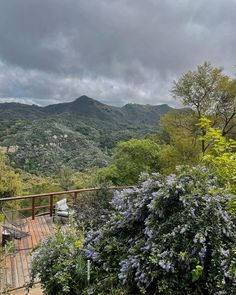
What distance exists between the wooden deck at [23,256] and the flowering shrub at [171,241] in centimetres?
173

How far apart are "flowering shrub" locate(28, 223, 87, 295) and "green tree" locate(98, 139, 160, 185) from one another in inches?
526

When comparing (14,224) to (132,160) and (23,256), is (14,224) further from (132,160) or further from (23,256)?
(132,160)

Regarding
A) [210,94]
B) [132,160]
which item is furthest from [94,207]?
[210,94]

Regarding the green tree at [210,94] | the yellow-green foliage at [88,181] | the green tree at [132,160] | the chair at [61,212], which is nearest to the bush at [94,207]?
the chair at [61,212]

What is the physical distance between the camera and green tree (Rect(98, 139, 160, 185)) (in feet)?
53.5

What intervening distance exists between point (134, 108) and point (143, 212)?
197 meters

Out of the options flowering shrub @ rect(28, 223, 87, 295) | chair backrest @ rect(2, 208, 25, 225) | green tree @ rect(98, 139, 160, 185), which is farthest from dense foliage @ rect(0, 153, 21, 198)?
flowering shrub @ rect(28, 223, 87, 295)

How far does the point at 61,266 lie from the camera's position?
2547 mm

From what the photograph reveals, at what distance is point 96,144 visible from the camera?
2943 inches

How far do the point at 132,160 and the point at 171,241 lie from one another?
14.4m

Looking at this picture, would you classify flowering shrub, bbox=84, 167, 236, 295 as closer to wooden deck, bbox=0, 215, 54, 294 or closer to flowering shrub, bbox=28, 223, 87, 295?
flowering shrub, bbox=28, 223, 87, 295

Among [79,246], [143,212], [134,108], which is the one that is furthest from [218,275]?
[134,108]

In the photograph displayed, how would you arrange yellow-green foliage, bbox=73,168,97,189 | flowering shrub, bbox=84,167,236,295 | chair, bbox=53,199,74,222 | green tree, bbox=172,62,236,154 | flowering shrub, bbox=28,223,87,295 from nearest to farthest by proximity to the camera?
flowering shrub, bbox=84,167,236,295 → flowering shrub, bbox=28,223,87,295 → chair, bbox=53,199,74,222 → yellow-green foliage, bbox=73,168,97,189 → green tree, bbox=172,62,236,154

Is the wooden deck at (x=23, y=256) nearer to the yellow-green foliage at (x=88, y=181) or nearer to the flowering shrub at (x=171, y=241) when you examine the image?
the flowering shrub at (x=171, y=241)
